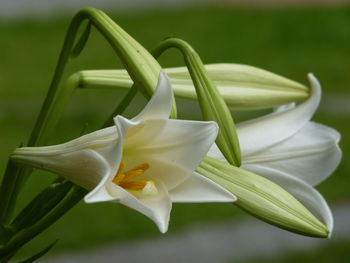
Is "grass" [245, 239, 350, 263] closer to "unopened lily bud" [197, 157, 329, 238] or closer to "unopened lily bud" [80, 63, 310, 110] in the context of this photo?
"unopened lily bud" [80, 63, 310, 110]

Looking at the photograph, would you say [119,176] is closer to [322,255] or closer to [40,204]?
[40,204]

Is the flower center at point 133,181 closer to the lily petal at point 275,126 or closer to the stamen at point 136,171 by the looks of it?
the stamen at point 136,171

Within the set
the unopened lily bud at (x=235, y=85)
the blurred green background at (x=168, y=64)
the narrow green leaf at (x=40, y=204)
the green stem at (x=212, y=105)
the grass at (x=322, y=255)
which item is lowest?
the blurred green background at (x=168, y=64)

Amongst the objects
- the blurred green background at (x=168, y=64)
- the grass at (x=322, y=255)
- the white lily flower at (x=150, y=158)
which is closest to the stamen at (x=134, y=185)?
the white lily flower at (x=150, y=158)

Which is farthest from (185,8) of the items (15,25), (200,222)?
(200,222)

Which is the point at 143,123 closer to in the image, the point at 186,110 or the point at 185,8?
the point at 186,110
